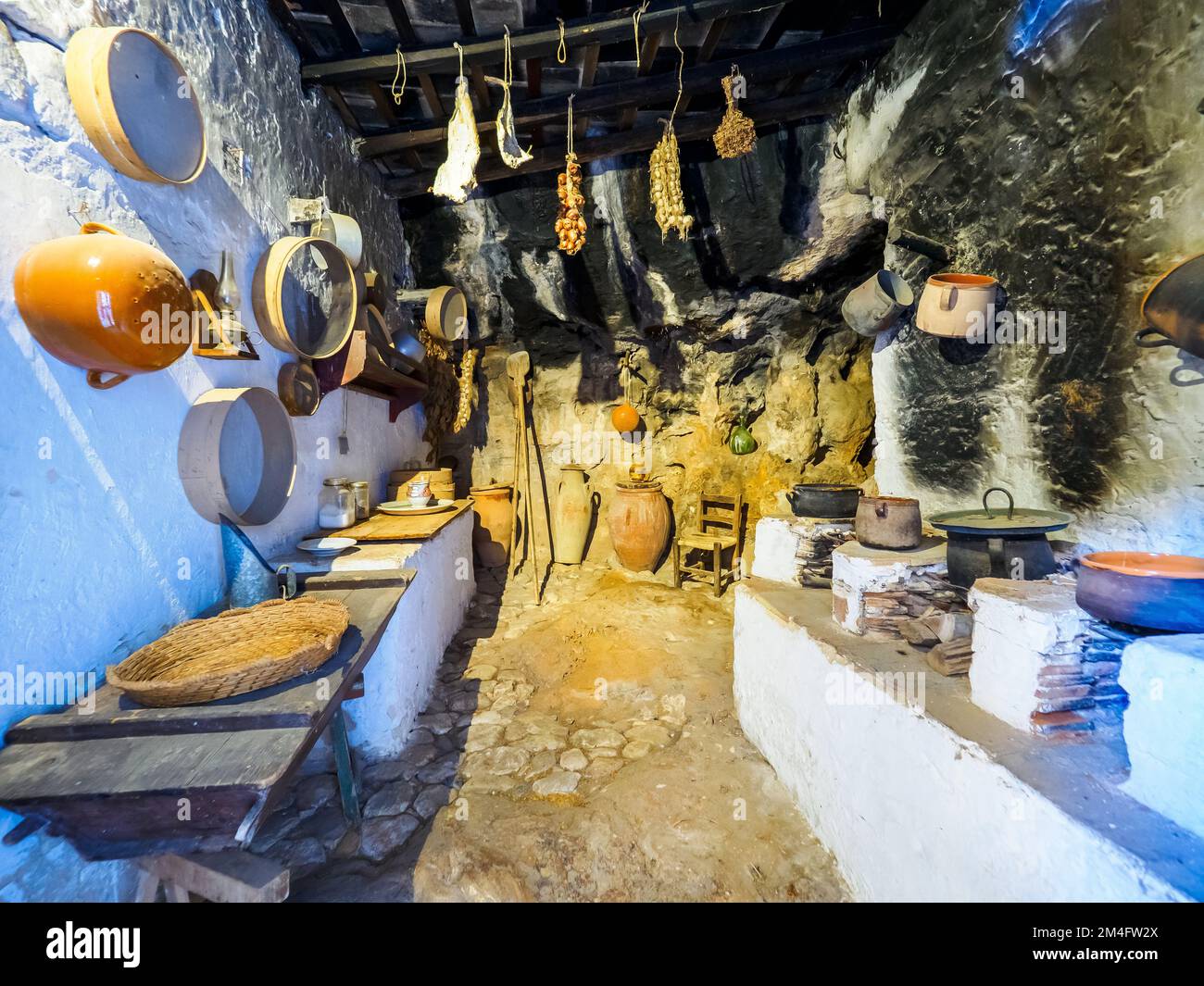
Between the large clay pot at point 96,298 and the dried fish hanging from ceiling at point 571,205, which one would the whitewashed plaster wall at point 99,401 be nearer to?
the large clay pot at point 96,298

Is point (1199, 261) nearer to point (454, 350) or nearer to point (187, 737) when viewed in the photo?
point (187, 737)

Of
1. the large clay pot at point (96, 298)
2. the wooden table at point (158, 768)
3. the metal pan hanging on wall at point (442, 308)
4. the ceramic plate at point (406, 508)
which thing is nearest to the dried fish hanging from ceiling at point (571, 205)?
the metal pan hanging on wall at point (442, 308)

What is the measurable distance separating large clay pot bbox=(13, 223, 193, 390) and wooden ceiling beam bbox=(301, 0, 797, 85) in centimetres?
227

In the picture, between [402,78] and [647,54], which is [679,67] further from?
[402,78]

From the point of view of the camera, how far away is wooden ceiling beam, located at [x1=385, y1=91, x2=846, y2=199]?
3596 mm

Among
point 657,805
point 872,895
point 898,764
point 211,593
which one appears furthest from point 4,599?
point 872,895

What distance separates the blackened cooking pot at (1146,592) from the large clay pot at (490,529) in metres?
4.59

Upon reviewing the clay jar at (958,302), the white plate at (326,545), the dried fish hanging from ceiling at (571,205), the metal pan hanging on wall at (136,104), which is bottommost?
the white plate at (326,545)

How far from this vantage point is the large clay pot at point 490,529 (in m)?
5.33

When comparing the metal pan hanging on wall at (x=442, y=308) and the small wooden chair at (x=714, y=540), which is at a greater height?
the metal pan hanging on wall at (x=442, y=308)

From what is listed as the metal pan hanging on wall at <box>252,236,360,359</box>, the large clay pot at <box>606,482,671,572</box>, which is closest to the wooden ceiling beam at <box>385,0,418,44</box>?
the metal pan hanging on wall at <box>252,236,360,359</box>

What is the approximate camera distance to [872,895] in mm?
1772

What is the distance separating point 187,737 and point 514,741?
5.83 feet

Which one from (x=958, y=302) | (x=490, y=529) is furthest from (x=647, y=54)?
(x=490, y=529)
